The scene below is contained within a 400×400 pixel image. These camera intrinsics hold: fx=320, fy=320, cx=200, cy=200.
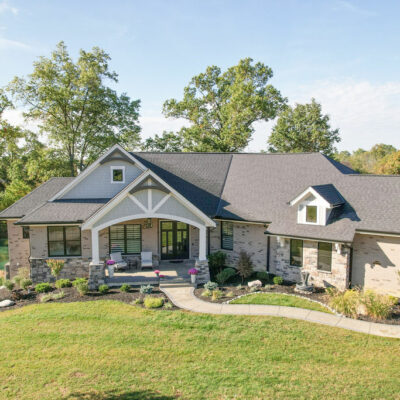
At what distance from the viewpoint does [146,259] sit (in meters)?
19.0

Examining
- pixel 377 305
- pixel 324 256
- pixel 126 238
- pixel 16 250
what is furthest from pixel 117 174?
pixel 377 305

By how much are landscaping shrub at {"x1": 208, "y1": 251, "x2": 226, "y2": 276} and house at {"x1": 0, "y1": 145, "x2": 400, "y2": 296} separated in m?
0.59

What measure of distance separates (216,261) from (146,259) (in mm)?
4154

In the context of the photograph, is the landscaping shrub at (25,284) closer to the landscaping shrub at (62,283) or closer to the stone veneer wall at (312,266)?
the landscaping shrub at (62,283)

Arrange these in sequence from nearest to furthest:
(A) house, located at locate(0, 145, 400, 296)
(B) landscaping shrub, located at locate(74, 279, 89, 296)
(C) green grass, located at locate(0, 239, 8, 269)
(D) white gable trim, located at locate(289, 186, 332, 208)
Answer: (B) landscaping shrub, located at locate(74, 279, 89, 296) → (A) house, located at locate(0, 145, 400, 296) → (D) white gable trim, located at locate(289, 186, 332, 208) → (C) green grass, located at locate(0, 239, 8, 269)

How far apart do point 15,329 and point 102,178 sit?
995 cm

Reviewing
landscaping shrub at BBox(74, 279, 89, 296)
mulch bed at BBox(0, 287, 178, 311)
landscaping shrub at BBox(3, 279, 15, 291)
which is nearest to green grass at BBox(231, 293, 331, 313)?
mulch bed at BBox(0, 287, 178, 311)

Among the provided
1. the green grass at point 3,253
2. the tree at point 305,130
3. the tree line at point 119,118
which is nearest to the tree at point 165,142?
the tree line at point 119,118

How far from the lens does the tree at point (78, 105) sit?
1339 inches

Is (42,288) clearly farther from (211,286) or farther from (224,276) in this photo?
(224,276)

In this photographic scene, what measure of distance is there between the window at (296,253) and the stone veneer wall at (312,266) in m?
0.16

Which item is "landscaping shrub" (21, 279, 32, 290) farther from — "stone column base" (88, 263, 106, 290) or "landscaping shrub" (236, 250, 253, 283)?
"landscaping shrub" (236, 250, 253, 283)

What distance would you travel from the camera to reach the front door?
20.1 metres

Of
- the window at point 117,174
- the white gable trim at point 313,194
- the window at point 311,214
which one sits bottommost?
the window at point 311,214
